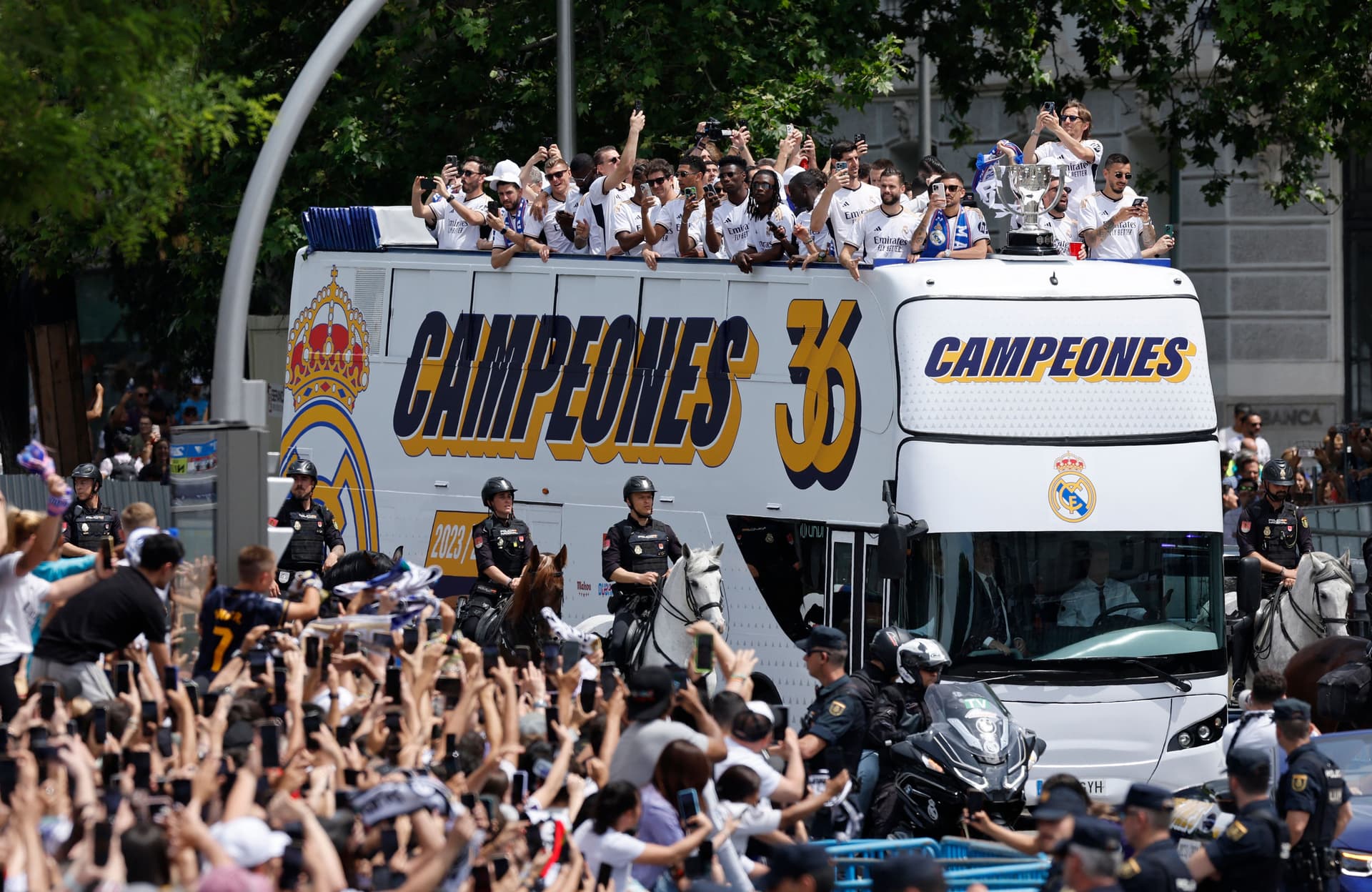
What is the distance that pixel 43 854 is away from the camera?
712 cm

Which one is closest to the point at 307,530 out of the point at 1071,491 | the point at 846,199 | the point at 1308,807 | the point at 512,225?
the point at 512,225

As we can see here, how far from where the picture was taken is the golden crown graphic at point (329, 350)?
60.5 feet

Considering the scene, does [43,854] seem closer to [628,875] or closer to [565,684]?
[628,875]

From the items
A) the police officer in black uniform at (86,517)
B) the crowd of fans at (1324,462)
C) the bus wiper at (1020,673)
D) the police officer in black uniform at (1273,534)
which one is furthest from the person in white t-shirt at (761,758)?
the crowd of fans at (1324,462)

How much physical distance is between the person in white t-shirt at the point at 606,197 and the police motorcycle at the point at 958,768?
6155 mm

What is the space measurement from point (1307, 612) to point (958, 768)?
251 inches

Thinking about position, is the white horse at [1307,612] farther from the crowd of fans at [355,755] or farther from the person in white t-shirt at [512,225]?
the person in white t-shirt at [512,225]

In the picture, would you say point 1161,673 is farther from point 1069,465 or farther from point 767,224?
point 767,224

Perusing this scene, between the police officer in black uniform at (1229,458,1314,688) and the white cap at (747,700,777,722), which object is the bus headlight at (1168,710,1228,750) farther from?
Answer: the police officer in black uniform at (1229,458,1314,688)

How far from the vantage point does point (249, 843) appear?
7.15 metres

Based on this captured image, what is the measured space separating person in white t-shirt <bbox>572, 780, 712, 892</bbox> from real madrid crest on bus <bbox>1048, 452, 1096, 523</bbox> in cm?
572

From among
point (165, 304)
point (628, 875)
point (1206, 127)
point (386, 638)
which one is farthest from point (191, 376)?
point (628, 875)

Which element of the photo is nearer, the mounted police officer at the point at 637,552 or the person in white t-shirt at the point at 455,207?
the mounted police officer at the point at 637,552

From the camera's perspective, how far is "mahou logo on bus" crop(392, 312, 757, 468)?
15422 mm
